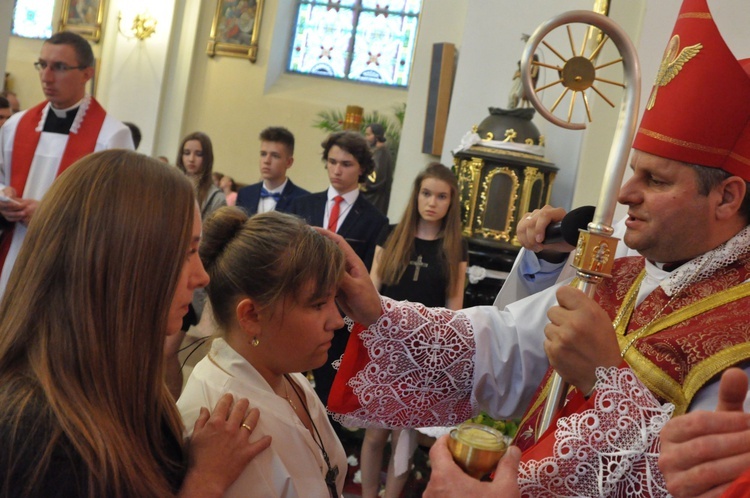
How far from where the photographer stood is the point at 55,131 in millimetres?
4492

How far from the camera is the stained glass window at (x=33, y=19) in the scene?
1540 centimetres

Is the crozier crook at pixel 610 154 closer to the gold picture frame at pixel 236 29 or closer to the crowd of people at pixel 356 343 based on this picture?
the crowd of people at pixel 356 343

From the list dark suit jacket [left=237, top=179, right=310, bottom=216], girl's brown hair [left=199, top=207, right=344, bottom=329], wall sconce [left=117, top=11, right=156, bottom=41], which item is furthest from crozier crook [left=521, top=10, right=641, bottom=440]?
wall sconce [left=117, top=11, right=156, bottom=41]

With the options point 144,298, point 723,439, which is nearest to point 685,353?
point 723,439

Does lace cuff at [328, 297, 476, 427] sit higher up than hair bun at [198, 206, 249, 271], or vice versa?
hair bun at [198, 206, 249, 271]

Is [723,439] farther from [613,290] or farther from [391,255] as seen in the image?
[391,255]

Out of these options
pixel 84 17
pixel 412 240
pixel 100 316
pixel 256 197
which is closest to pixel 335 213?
pixel 412 240

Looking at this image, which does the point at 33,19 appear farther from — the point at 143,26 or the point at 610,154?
the point at 610,154

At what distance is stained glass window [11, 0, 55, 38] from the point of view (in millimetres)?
15398

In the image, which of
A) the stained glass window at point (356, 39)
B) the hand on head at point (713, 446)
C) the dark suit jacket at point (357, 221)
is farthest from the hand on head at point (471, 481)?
the stained glass window at point (356, 39)

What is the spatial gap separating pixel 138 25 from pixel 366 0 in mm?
3781

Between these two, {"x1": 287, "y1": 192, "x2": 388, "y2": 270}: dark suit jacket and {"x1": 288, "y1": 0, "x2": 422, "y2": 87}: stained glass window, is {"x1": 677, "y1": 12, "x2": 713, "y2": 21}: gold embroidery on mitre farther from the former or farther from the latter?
{"x1": 288, "y1": 0, "x2": 422, "y2": 87}: stained glass window

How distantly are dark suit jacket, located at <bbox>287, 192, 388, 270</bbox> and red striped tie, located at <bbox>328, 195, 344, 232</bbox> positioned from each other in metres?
0.05

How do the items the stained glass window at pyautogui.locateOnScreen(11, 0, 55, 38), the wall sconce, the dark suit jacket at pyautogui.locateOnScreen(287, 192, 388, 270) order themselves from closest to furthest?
the dark suit jacket at pyautogui.locateOnScreen(287, 192, 388, 270) → the wall sconce → the stained glass window at pyautogui.locateOnScreen(11, 0, 55, 38)
